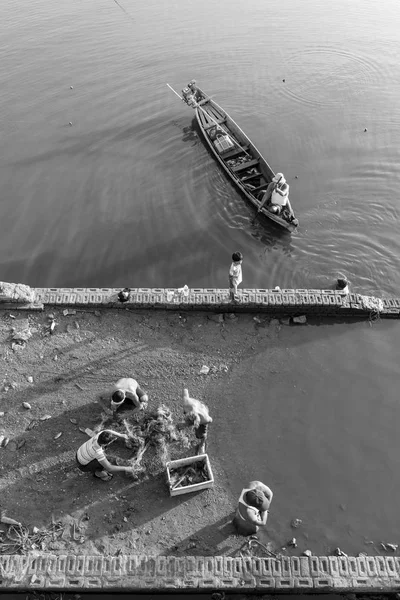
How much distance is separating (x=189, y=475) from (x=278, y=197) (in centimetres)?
821

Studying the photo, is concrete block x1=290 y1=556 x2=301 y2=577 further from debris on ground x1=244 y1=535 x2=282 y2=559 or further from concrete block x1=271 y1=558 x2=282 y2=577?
debris on ground x1=244 y1=535 x2=282 y2=559

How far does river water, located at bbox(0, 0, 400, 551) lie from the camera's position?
24.5 feet

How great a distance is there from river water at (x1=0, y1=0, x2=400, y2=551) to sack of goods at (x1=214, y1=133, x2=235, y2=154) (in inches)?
39.9

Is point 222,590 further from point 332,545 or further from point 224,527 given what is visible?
point 332,545

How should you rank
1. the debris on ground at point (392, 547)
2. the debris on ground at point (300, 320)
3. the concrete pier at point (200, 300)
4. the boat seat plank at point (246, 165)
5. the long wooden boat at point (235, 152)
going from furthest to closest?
Answer: the boat seat plank at point (246, 165) → the long wooden boat at point (235, 152) → the debris on ground at point (300, 320) → the concrete pier at point (200, 300) → the debris on ground at point (392, 547)

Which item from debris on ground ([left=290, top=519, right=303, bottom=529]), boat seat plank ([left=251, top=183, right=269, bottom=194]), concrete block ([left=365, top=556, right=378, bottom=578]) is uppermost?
boat seat plank ([left=251, top=183, right=269, bottom=194])

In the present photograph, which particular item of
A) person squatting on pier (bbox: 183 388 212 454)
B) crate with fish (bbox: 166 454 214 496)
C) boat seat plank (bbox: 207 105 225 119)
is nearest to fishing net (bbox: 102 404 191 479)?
crate with fish (bbox: 166 454 214 496)

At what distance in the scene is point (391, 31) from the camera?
71.4 ft

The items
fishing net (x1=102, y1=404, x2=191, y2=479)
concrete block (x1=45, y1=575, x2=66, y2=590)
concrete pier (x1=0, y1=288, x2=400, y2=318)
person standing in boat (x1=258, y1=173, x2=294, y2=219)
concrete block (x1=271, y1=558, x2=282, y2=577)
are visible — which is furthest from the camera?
person standing in boat (x1=258, y1=173, x2=294, y2=219)

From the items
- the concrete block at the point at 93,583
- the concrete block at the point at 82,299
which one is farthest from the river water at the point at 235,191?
the concrete block at the point at 93,583

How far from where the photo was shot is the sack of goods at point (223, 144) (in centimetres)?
1429

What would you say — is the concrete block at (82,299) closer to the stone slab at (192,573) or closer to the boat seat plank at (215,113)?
the stone slab at (192,573)

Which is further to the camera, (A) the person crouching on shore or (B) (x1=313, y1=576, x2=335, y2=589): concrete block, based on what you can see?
(A) the person crouching on shore

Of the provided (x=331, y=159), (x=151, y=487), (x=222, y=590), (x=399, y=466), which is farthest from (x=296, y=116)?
(x=222, y=590)
